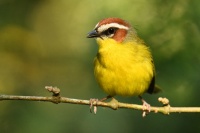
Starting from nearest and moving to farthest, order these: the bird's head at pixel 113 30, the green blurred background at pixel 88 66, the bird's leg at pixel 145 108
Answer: the bird's leg at pixel 145 108, the green blurred background at pixel 88 66, the bird's head at pixel 113 30

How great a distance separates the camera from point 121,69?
5078 millimetres

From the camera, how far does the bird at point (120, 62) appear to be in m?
5.09

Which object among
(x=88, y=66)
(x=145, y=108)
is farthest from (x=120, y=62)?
(x=88, y=66)

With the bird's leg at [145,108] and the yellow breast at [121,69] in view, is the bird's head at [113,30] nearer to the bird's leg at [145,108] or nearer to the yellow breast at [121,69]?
the yellow breast at [121,69]

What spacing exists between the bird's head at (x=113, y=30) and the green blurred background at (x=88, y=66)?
0.14 meters

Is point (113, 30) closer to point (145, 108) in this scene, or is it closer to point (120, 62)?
point (120, 62)

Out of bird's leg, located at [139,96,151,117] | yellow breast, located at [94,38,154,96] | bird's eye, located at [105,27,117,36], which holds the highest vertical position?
bird's eye, located at [105,27,117,36]

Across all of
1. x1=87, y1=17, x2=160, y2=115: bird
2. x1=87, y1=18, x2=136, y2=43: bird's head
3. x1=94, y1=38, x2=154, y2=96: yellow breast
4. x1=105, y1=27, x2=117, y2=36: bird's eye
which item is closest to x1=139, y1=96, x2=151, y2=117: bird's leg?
x1=87, y1=17, x2=160, y2=115: bird

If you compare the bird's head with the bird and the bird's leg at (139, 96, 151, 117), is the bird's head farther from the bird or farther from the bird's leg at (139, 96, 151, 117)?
the bird's leg at (139, 96, 151, 117)

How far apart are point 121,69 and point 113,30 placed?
0.41 metres

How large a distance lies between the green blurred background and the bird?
16cm

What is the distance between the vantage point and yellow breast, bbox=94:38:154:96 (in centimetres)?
509

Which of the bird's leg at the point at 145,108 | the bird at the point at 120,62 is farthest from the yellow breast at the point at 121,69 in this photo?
the bird's leg at the point at 145,108

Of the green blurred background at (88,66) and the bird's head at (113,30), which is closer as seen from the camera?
the green blurred background at (88,66)
